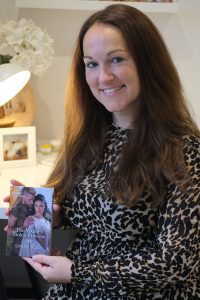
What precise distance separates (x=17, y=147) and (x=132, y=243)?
0.90m

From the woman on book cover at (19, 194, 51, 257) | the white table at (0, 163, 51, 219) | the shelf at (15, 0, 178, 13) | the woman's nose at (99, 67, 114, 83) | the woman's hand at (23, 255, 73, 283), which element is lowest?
the woman's hand at (23, 255, 73, 283)

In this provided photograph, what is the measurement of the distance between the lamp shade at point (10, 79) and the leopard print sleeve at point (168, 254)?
0.81m

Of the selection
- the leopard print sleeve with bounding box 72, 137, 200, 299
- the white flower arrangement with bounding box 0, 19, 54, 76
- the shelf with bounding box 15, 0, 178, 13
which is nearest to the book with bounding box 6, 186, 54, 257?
the leopard print sleeve with bounding box 72, 137, 200, 299

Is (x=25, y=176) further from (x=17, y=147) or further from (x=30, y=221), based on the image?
(x=30, y=221)

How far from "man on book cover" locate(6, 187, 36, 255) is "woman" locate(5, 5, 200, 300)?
75 mm

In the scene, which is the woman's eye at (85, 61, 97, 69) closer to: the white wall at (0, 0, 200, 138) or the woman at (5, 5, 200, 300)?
the woman at (5, 5, 200, 300)

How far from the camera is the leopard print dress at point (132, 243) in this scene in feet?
3.53

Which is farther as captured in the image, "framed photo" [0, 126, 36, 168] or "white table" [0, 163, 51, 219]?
"framed photo" [0, 126, 36, 168]

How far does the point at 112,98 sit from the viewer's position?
46.7 inches

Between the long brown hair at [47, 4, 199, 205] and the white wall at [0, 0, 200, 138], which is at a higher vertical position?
the white wall at [0, 0, 200, 138]

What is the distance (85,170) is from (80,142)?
12 cm

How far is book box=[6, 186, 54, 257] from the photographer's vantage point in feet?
4.01

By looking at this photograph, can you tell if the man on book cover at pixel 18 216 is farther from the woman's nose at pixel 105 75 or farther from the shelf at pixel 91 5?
the shelf at pixel 91 5

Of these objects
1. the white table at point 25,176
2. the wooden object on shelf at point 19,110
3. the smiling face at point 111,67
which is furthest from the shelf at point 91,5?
the smiling face at point 111,67
